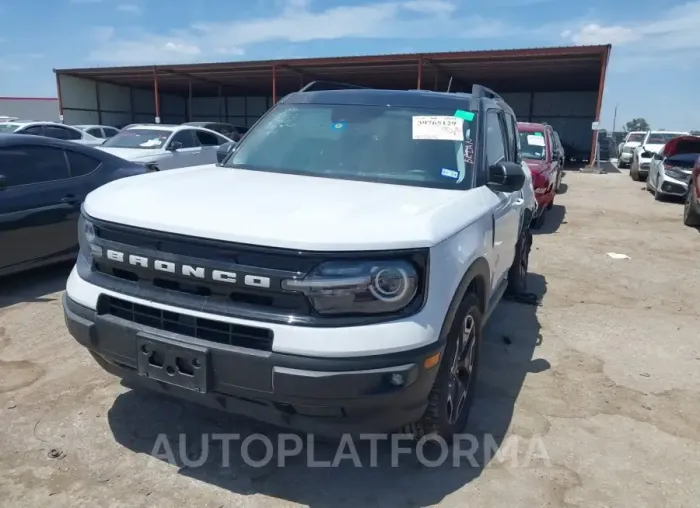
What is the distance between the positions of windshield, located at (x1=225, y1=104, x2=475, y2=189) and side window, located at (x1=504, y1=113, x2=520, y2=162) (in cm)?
110

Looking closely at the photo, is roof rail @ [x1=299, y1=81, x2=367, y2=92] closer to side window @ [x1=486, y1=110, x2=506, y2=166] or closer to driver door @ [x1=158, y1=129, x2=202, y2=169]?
side window @ [x1=486, y1=110, x2=506, y2=166]

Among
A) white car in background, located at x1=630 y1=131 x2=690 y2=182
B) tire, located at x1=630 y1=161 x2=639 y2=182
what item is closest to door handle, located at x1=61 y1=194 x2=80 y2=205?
white car in background, located at x1=630 y1=131 x2=690 y2=182

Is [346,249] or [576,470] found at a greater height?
[346,249]

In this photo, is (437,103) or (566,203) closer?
(437,103)

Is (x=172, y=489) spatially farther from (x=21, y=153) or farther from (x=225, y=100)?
(x=225, y=100)

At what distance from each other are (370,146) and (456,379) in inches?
60.4

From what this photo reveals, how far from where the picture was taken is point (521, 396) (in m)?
3.74

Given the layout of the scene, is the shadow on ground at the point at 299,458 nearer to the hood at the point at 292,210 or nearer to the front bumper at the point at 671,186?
the hood at the point at 292,210

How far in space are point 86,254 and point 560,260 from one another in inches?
258

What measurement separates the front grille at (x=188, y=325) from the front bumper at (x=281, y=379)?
0.11 ft

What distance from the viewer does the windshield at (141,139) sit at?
11.4m

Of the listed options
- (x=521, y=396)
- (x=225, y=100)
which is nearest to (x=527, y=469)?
(x=521, y=396)

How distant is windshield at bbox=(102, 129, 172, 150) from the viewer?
11.4 meters

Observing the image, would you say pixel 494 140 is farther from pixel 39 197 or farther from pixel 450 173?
pixel 39 197
